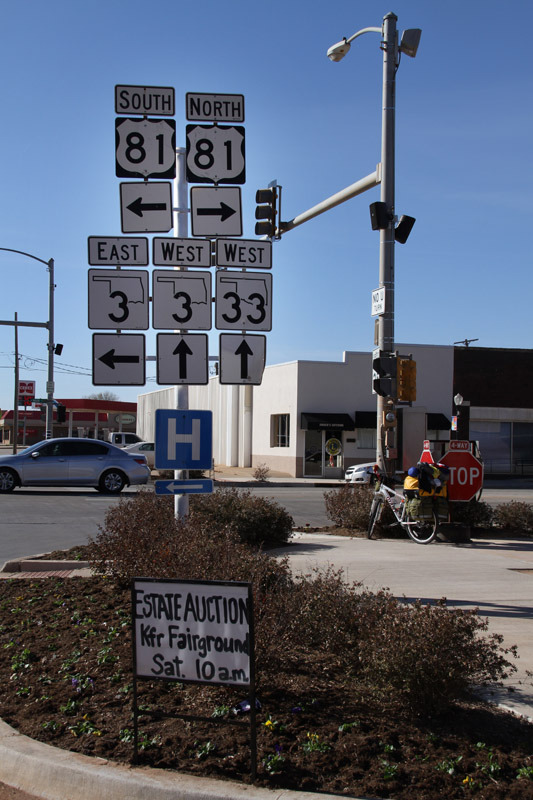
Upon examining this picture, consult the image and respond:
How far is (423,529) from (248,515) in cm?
303

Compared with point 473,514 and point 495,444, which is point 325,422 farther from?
point 473,514

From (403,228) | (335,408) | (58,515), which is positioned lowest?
(58,515)

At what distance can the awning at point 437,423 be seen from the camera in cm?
3691

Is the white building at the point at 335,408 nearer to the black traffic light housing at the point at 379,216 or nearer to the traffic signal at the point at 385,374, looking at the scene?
the traffic signal at the point at 385,374

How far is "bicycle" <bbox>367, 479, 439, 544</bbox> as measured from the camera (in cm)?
1245

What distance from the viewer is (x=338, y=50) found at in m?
13.7

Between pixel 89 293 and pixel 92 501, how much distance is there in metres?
13.6

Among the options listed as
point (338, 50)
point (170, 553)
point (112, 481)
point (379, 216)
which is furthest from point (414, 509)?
point (112, 481)

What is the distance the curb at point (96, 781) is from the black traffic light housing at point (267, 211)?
34.3ft

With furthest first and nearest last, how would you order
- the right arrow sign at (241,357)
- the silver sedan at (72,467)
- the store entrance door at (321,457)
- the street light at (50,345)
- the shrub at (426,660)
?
the store entrance door at (321,457), the street light at (50,345), the silver sedan at (72,467), the right arrow sign at (241,357), the shrub at (426,660)

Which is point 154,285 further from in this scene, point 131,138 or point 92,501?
point 92,501

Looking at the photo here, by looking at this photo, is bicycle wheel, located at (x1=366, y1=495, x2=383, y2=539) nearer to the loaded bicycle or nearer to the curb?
the loaded bicycle

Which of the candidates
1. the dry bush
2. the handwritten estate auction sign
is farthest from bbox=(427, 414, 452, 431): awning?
the handwritten estate auction sign

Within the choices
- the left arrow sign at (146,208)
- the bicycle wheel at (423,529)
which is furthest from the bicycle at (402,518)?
the left arrow sign at (146,208)
